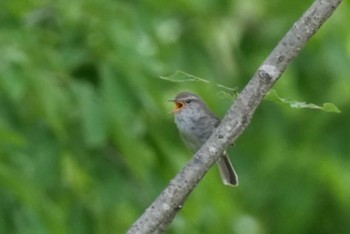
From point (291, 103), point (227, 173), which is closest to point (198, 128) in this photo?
point (227, 173)

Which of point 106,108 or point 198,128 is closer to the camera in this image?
point 198,128

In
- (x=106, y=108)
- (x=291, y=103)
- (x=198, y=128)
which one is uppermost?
(x=106, y=108)

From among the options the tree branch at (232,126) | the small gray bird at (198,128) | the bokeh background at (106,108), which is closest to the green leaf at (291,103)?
the tree branch at (232,126)

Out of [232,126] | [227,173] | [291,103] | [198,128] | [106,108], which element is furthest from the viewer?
[106,108]

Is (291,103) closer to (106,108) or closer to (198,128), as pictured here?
(198,128)

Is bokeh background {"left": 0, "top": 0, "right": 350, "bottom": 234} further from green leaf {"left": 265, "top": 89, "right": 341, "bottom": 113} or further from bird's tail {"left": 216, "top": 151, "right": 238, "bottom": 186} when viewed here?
green leaf {"left": 265, "top": 89, "right": 341, "bottom": 113}

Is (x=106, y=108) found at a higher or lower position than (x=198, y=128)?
higher

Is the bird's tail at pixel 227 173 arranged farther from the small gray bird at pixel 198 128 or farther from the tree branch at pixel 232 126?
the tree branch at pixel 232 126
